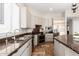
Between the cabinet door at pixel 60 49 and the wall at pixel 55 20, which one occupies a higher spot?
the wall at pixel 55 20

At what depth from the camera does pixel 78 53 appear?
1.48m

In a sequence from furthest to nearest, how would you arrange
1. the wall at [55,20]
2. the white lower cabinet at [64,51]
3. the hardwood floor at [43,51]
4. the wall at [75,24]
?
the wall at [55,20] < the wall at [75,24] < the hardwood floor at [43,51] < the white lower cabinet at [64,51]

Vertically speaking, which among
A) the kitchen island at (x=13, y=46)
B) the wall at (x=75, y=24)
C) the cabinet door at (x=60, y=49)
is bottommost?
the cabinet door at (x=60, y=49)

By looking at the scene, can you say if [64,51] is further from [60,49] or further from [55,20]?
[55,20]

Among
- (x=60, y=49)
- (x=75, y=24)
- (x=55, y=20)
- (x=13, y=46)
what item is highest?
(x=55, y=20)

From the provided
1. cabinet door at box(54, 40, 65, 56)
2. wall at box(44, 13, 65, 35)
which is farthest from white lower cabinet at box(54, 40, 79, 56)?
wall at box(44, 13, 65, 35)

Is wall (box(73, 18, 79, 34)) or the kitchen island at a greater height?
wall (box(73, 18, 79, 34))

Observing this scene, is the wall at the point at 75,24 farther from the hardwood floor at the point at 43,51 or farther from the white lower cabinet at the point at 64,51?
the white lower cabinet at the point at 64,51

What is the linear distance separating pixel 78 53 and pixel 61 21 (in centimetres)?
812

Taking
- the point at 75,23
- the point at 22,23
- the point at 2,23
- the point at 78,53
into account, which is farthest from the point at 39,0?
the point at 75,23

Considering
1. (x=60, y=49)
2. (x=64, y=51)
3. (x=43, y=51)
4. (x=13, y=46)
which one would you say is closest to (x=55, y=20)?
(x=43, y=51)

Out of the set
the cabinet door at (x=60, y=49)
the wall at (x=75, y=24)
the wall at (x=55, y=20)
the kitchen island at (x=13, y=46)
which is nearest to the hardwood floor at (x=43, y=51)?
the cabinet door at (x=60, y=49)

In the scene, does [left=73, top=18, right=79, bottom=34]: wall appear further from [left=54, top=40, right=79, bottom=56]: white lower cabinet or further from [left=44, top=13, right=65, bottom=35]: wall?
[left=54, top=40, right=79, bottom=56]: white lower cabinet

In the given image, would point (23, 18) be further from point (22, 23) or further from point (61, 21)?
point (61, 21)
